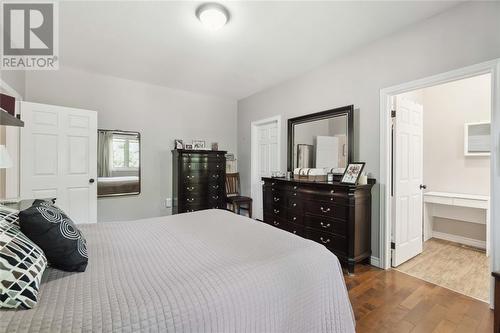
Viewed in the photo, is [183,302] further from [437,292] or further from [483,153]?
[483,153]

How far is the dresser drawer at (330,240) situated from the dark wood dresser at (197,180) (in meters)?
2.06

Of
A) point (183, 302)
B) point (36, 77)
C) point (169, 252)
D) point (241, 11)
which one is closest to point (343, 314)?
point (183, 302)

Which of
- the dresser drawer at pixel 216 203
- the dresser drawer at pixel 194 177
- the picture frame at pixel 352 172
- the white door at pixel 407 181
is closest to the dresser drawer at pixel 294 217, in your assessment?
the picture frame at pixel 352 172

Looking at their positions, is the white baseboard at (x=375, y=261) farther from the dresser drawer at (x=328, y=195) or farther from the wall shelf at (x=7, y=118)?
the wall shelf at (x=7, y=118)

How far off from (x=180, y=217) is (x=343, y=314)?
1509mm

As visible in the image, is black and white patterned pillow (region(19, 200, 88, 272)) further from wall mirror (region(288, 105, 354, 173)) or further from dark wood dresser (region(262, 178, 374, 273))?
wall mirror (region(288, 105, 354, 173))

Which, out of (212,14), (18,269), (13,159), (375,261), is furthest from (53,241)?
(375,261)

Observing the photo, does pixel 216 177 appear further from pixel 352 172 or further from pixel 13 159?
pixel 13 159

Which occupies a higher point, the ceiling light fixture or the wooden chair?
the ceiling light fixture

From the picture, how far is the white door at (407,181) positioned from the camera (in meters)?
2.71

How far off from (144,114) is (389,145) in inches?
154

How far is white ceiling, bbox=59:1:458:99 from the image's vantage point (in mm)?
2152

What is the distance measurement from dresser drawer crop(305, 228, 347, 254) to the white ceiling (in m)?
2.29

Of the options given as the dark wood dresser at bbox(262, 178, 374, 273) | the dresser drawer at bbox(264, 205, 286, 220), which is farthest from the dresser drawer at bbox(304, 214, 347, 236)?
the dresser drawer at bbox(264, 205, 286, 220)
